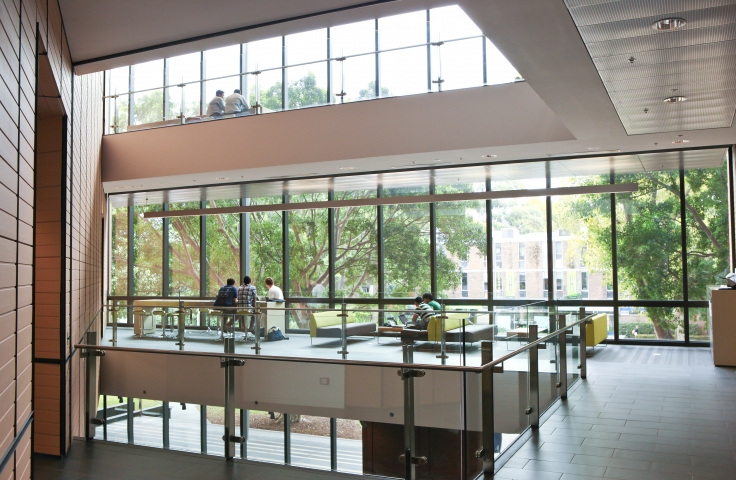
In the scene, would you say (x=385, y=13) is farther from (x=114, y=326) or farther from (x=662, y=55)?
(x=114, y=326)

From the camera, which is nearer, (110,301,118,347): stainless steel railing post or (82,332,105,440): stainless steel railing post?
(82,332,105,440): stainless steel railing post

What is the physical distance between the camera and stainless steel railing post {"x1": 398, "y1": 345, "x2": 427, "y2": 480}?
4617mm

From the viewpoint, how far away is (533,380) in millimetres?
6246

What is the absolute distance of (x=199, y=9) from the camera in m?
5.44

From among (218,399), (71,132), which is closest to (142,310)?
(71,132)

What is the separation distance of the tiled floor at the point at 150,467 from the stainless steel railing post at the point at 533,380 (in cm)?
221

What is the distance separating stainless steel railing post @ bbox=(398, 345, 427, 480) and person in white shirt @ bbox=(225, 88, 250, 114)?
874 cm

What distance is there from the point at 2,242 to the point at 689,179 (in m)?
12.1

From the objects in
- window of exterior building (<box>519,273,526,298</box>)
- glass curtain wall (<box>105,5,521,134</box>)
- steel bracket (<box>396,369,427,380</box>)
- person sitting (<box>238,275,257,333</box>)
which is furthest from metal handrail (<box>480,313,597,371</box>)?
person sitting (<box>238,275,257,333</box>)

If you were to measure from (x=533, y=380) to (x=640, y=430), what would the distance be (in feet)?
3.60

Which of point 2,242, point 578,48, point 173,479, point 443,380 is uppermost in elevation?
point 578,48

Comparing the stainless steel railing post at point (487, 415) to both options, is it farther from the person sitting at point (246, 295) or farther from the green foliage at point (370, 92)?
the person sitting at point (246, 295)

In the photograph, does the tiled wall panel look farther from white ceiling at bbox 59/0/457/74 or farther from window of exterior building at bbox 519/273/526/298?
window of exterior building at bbox 519/273/526/298

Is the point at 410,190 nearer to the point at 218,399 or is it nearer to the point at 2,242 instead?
the point at 218,399
